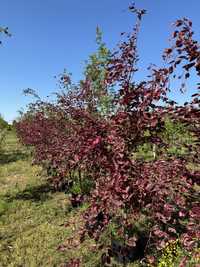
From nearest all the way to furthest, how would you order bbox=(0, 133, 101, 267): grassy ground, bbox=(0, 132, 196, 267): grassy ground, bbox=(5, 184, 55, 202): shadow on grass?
bbox=(0, 132, 196, 267): grassy ground
bbox=(0, 133, 101, 267): grassy ground
bbox=(5, 184, 55, 202): shadow on grass

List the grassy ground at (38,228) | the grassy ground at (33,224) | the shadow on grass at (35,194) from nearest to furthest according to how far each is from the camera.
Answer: the grassy ground at (38,228) < the grassy ground at (33,224) < the shadow on grass at (35,194)

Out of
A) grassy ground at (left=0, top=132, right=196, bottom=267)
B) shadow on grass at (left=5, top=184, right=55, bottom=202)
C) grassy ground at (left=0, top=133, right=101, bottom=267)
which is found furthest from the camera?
shadow on grass at (left=5, top=184, right=55, bottom=202)

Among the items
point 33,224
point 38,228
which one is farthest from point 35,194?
point 38,228

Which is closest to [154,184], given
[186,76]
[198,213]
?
[198,213]

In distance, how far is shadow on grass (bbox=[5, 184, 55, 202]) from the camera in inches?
377

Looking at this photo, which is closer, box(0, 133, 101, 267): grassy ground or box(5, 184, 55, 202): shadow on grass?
box(0, 133, 101, 267): grassy ground

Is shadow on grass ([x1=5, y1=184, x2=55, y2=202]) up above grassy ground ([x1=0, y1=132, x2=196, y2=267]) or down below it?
above

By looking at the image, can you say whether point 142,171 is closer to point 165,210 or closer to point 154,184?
point 154,184

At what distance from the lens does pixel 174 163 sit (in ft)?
10.1

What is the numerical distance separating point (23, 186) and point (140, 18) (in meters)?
8.74

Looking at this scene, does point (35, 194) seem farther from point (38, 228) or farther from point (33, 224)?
point (38, 228)

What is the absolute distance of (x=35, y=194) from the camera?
10086 mm

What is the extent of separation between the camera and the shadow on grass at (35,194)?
31.4 feet

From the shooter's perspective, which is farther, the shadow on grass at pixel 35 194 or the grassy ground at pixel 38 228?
the shadow on grass at pixel 35 194
